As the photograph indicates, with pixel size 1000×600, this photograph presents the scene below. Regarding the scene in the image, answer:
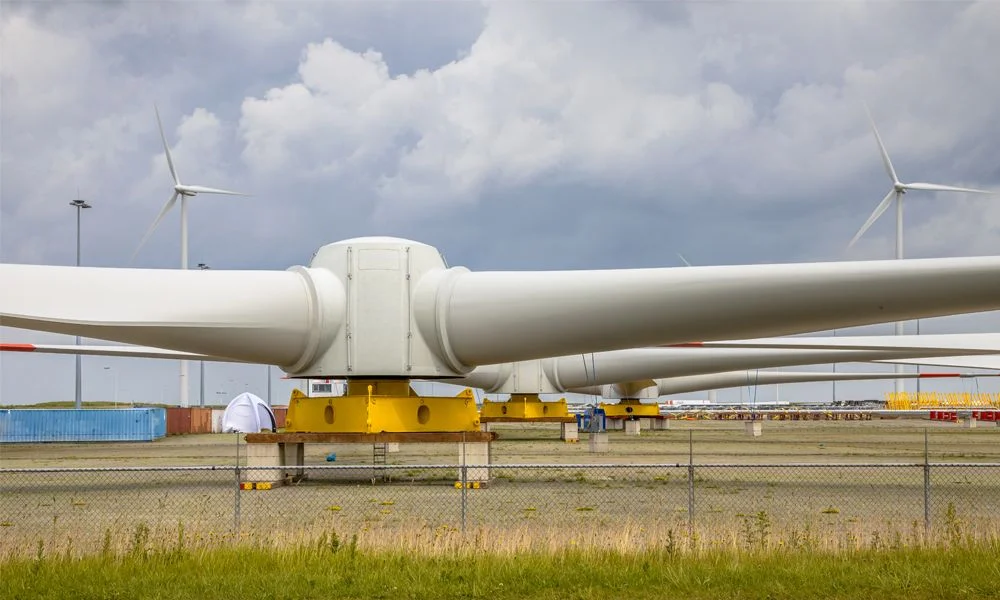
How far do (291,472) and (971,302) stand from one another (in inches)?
519

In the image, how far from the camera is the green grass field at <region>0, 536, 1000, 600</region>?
907cm

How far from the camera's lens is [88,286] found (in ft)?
53.2

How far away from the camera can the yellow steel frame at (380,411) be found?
18.1 meters

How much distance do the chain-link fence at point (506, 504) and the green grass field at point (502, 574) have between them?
74 centimetres

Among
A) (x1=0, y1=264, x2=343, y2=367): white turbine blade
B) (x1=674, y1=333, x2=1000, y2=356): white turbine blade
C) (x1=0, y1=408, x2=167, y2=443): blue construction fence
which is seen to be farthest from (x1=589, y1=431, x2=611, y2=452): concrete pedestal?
(x1=0, y1=408, x2=167, y2=443): blue construction fence

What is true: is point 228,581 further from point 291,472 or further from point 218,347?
point 291,472

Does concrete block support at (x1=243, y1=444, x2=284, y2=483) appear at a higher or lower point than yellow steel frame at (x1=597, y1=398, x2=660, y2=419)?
higher

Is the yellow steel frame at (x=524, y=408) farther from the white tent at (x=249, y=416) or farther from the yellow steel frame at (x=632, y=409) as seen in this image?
the yellow steel frame at (x=632, y=409)

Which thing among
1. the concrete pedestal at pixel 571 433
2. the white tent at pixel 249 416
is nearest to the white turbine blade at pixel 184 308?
the concrete pedestal at pixel 571 433

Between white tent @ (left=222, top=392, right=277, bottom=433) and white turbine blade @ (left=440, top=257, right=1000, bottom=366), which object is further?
white tent @ (left=222, top=392, right=277, bottom=433)

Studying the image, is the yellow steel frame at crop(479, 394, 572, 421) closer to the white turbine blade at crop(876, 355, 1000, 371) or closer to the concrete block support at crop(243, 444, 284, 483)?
the concrete block support at crop(243, 444, 284, 483)

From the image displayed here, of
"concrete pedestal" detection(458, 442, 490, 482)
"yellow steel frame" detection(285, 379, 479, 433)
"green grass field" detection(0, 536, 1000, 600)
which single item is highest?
"yellow steel frame" detection(285, 379, 479, 433)

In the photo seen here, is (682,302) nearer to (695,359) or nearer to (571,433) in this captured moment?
(571,433)

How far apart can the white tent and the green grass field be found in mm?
30988
